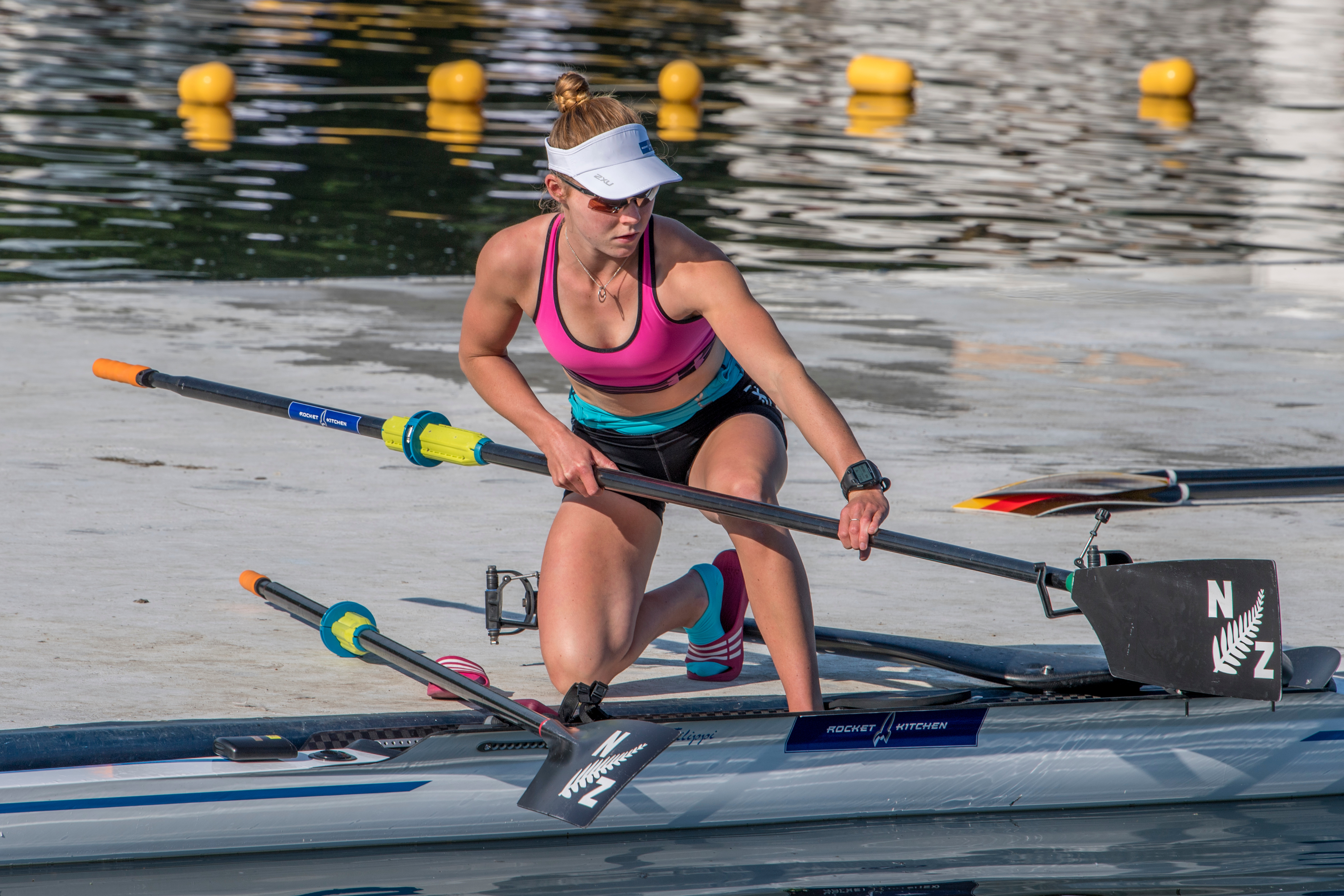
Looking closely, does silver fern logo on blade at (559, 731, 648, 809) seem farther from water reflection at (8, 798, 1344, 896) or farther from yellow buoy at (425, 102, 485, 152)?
yellow buoy at (425, 102, 485, 152)

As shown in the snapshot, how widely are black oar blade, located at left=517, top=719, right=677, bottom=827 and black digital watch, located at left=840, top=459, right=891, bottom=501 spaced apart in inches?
25.6

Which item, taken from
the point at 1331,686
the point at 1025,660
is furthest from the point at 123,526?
the point at 1331,686

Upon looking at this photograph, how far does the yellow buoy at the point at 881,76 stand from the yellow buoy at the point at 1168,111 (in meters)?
2.80

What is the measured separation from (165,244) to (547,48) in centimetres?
1376

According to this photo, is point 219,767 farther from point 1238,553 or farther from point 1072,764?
point 1238,553

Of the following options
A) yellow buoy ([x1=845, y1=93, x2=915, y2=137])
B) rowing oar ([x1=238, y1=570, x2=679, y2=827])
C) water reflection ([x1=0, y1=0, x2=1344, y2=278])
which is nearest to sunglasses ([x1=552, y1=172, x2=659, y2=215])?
rowing oar ([x1=238, y1=570, x2=679, y2=827])

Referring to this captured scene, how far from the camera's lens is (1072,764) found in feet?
12.7

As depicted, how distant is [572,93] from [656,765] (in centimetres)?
154

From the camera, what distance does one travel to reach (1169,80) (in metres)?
20.9

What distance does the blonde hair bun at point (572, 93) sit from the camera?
383cm

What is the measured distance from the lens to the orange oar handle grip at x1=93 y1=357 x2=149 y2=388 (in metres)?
4.39

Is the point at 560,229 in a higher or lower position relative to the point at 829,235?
higher

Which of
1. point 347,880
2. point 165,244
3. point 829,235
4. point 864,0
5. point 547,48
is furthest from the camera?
point 864,0

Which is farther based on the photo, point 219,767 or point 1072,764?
point 1072,764
